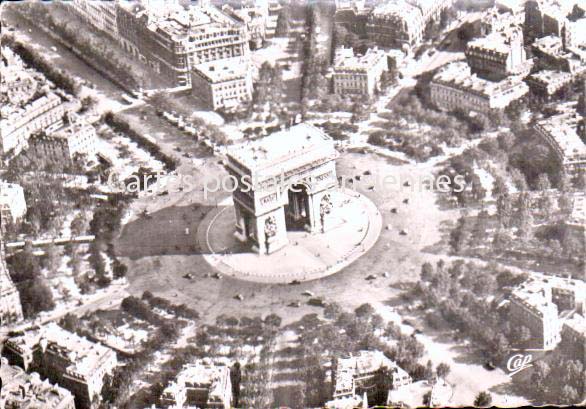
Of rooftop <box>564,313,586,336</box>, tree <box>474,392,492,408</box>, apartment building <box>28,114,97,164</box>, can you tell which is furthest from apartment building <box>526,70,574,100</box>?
tree <box>474,392,492,408</box>

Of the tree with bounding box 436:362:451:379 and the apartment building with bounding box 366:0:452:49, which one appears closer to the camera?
the tree with bounding box 436:362:451:379

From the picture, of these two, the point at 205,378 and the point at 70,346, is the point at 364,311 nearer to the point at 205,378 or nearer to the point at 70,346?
the point at 205,378

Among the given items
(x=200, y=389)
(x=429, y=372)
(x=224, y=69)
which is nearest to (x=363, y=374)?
(x=429, y=372)

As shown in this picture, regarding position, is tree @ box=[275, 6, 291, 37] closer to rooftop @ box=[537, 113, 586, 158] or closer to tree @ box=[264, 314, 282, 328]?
rooftop @ box=[537, 113, 586, 158]

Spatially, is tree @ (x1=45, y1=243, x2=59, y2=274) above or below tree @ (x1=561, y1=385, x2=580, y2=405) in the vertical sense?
above

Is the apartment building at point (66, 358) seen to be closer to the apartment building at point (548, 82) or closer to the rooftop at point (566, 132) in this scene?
the rooftop at point (566, 132)

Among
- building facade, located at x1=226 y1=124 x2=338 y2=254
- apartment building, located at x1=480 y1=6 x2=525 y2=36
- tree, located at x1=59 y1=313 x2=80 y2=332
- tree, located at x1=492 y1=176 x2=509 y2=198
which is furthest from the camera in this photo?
apartment building, located at x1=480 y1=6 x2=525 y2=36
